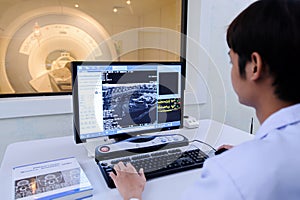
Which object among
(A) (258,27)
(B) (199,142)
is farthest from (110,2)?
(A) (258,27)

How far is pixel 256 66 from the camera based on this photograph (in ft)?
1.62

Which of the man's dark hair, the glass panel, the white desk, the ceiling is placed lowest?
the white desk

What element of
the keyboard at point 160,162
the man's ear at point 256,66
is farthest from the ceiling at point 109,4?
the man's ear at point 256,66

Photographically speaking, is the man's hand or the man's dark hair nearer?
the man's dark hair

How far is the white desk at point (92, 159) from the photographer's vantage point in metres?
0.74

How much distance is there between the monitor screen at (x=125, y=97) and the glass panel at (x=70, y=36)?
0.71 m

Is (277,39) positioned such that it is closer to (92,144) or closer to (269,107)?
(269,107)

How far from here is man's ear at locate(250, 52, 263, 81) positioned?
0.48 metres

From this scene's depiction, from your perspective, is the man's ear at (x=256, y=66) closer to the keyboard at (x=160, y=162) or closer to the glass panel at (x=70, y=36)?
the keyboard at (x=160, y=162)

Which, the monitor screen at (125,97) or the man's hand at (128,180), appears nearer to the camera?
the man's hand at (128,180)

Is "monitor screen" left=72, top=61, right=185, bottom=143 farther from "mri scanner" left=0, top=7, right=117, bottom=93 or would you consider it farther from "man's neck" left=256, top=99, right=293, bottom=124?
"mri scanner" left=0, top=7, right=117, bottom=93

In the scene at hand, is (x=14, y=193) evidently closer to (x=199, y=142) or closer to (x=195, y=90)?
(x=199, y=142)

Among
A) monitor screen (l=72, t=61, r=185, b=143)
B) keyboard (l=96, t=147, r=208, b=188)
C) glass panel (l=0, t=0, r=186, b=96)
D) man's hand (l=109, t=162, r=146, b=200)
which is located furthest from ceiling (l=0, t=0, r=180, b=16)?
man's hand (l=109, t=162, r=146, b=200)

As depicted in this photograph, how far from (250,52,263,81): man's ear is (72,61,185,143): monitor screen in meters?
0.58
